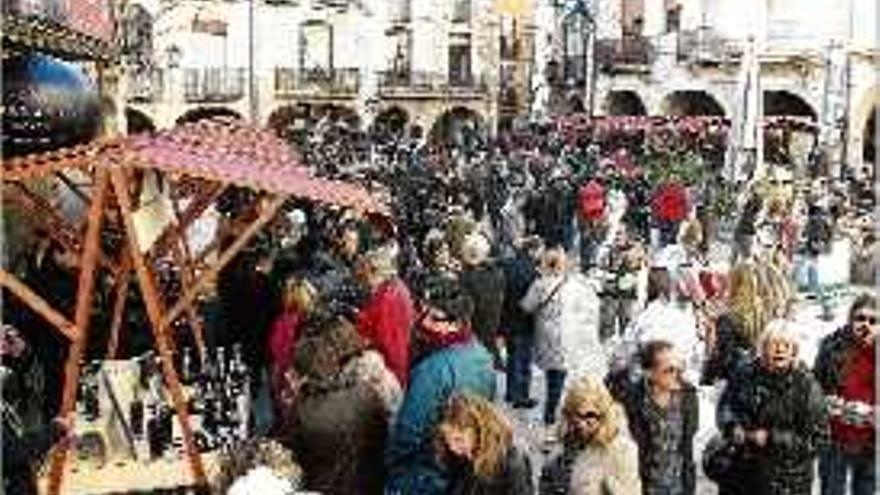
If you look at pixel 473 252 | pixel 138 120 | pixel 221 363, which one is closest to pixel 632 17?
pixel 138 120

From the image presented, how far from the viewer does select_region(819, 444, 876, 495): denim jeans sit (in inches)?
349

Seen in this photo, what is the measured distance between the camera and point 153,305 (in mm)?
7895

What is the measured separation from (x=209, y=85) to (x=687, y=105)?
13.2 meters

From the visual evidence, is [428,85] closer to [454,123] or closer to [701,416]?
[454,123]

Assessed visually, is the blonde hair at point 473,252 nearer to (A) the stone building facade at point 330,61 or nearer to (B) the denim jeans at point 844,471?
(B) the denim jeans at point 844,471

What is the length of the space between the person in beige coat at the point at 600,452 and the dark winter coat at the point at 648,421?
97 cm

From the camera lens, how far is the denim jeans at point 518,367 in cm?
1276

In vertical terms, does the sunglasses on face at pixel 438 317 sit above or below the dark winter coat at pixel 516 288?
above

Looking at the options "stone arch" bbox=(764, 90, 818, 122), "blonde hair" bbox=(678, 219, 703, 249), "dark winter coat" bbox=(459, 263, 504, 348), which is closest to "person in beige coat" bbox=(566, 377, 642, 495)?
"dark winter coat" bbox=(459, 263, 504, 348)

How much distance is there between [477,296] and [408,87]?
42755 millimetres

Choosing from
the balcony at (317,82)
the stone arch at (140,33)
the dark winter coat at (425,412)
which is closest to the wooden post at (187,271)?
the dark winter coat at (425,412)

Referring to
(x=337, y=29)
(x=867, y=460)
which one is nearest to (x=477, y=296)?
(x=867, y=460)

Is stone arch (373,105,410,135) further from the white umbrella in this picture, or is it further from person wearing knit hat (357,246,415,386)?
person wearing knit hat (357,246,415,386)

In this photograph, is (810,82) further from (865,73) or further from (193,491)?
(193,491)
